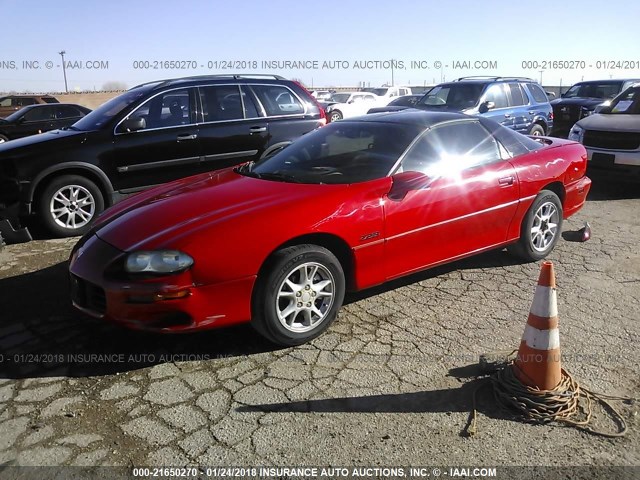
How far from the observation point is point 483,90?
10.8m

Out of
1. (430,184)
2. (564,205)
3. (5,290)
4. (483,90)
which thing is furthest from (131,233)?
(483,90)

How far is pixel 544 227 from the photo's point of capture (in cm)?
508

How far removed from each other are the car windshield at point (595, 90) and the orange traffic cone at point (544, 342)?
14.6 meters

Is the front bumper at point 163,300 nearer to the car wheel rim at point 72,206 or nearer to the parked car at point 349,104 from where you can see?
the car wheel rim at point 72,206

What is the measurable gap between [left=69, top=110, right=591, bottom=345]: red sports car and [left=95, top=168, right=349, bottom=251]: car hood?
1cm

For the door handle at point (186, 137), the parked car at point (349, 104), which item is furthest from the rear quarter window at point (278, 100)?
the parked car at point (349, 104)

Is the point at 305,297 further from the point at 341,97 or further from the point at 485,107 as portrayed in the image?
the point at 341,97

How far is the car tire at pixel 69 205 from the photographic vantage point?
5977 mm

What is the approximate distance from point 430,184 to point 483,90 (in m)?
7.62

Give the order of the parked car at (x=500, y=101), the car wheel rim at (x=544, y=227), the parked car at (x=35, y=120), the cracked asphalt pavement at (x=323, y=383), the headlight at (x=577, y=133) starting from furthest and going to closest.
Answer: the parked car at (x=35, y=120)
the parked car at (x=500, y=101)
the headlight at (x=577, y=133)
the car wheel rim at (x=544, y=227)
the cracked asphalt pavement at (x=323, y=383)

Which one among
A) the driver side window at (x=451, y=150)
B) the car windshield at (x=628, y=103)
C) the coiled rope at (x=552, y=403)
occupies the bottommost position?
the coiled rope at (x=552, y=403)

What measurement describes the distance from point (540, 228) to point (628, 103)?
5551 mm

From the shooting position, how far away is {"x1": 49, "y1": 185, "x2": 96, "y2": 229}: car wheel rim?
605 centimetres

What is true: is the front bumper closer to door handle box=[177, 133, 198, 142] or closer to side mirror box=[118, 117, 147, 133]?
side mirror box=[118, 117, 147, 133]
